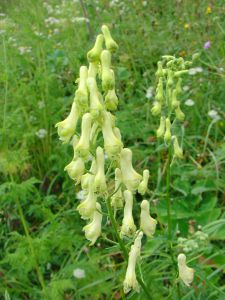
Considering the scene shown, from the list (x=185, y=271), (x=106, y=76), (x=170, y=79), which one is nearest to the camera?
(x=106, y=76)

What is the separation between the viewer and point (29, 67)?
16.3 feet

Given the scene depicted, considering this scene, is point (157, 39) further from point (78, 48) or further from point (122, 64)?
point (78, 48)

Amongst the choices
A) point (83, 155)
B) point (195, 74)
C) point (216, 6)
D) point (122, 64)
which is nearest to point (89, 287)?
point (83, 155)

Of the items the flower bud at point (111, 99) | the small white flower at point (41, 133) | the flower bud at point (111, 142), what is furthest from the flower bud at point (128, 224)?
the small white flower at point (41, 133)

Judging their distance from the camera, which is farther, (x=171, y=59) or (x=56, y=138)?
(x=56, y=138)

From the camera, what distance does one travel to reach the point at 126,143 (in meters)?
4.18

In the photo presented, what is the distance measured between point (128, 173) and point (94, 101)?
31cm

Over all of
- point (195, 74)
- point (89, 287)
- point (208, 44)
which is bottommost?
point (89, 287)

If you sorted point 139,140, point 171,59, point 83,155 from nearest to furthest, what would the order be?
point 83,155 < point 171,59 < point 139,140

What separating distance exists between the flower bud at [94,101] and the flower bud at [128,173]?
0.73 ft

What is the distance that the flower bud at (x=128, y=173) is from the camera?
178 cm

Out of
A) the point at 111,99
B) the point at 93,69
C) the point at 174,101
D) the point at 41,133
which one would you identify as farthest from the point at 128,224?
the point at 41,133

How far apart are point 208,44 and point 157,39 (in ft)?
2.67

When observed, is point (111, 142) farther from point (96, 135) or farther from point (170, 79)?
point (170, 79)
